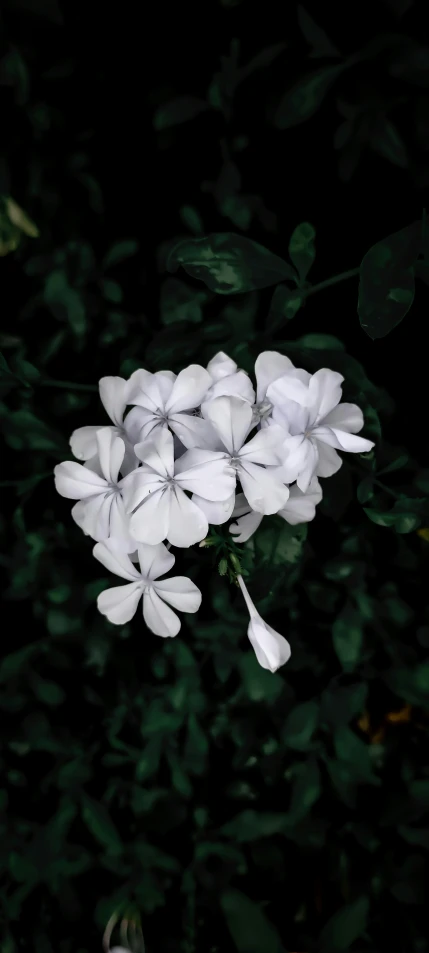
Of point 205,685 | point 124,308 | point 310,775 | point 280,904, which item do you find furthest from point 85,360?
point 280,904

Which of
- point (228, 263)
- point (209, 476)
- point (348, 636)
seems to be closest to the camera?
point (209, 476)

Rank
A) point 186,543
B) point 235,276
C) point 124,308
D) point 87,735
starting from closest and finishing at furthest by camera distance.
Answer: point 186,543
point 235,276
point 124,308
point 87,735

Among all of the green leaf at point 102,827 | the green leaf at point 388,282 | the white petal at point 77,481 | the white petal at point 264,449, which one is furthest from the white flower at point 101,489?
the green leaf at point 102,827

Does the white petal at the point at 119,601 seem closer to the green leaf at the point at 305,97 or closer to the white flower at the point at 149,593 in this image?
the white flower at the point at 149,593

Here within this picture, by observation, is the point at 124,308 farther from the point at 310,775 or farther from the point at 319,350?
the point at 310,775

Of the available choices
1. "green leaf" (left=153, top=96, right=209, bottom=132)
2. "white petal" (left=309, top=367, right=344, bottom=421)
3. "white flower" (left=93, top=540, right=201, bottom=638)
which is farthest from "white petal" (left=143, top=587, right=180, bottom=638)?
"green leaf" (left=153, top=96, right=209, bottom=132)

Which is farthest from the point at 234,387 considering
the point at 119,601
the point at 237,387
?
the point at 119,601

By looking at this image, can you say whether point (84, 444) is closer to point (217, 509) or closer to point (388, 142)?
point (217, 509)
